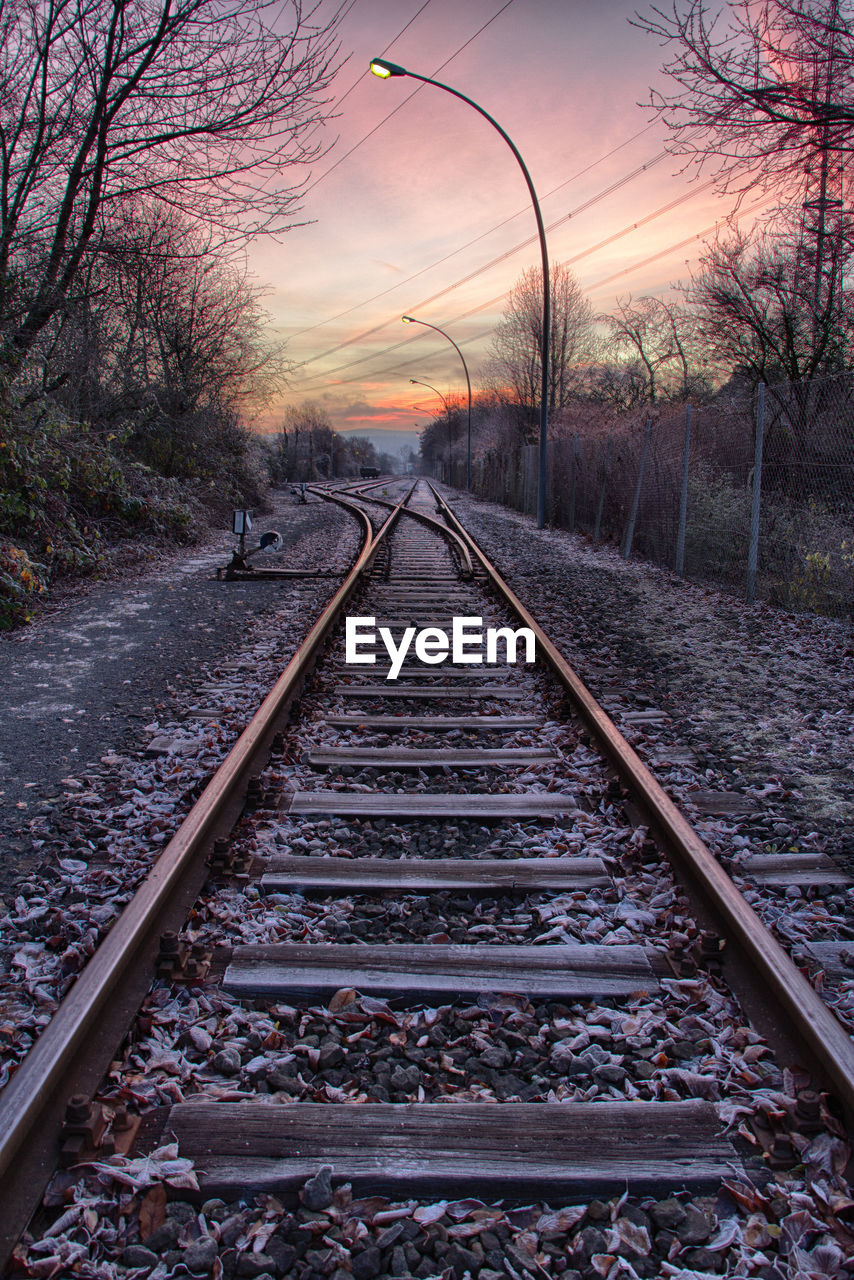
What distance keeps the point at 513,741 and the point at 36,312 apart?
988cm

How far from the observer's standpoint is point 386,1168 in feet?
6.01

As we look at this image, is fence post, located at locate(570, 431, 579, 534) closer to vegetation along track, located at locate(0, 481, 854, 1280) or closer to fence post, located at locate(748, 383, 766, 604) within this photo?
fence post, located at locate(748, 383, 766, 604)

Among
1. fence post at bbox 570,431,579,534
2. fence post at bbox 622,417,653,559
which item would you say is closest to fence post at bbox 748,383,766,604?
fence post at bbox 622,417,653,559

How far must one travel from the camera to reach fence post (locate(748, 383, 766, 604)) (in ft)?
28.7

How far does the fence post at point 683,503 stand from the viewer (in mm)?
10719

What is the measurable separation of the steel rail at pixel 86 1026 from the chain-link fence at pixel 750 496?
7738 mm

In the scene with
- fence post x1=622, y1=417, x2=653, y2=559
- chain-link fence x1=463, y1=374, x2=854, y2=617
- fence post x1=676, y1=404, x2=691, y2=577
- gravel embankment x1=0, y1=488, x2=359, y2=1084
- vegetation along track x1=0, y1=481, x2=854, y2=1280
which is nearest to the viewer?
vegetation along track x1=0, y1=481, x2=854, y2=1280

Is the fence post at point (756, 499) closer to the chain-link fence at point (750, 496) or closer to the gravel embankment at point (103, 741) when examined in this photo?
the chain-link fence at point (750, 496)

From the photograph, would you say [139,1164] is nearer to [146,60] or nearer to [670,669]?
[670,669]

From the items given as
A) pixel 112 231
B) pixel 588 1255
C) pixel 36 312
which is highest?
pixel 112 231

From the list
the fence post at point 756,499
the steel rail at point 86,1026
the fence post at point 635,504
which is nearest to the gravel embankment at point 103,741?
the steel rail at point 86,1026

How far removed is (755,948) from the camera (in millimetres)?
2473

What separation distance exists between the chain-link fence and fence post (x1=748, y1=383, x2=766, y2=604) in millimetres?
14

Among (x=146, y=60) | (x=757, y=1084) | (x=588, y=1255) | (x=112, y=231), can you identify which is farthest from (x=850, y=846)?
(x=112, y=231)
